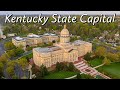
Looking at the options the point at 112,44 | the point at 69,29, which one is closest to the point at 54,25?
the point at 69,29

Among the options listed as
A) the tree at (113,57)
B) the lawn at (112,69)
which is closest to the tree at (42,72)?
the lawn at (112,69)

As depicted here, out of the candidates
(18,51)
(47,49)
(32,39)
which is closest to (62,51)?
(47,49)

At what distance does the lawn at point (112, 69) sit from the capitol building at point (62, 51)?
382mm

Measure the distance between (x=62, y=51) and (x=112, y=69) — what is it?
842 millimetres

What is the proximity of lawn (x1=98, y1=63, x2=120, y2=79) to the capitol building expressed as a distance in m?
0.38

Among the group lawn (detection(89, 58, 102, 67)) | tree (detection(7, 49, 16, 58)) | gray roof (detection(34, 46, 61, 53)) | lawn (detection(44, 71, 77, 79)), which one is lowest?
lawn (detection(44, 71, 77, 79))

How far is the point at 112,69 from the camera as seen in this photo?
4.03m

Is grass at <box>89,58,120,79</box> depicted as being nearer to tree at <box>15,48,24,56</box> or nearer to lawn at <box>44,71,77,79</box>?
lawn at <box>44,71,77,79</box>

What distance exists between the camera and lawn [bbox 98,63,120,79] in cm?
395

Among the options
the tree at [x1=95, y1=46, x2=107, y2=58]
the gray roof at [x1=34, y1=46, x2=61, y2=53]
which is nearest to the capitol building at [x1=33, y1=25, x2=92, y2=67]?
the gray roof at [x1=34, y1=46, x2=61, y2=53]

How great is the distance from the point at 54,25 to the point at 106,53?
0.97m

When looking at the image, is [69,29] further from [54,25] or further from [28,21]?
[28,21]

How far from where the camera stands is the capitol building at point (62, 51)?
3.98 metres

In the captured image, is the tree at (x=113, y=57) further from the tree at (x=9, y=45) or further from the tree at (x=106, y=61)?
the tree at (x=9, y=45)
